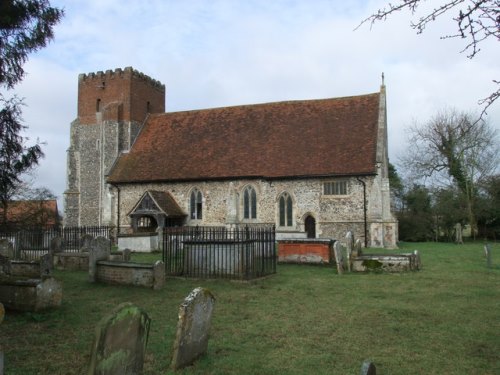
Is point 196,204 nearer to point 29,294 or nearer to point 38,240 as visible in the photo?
point 38,240

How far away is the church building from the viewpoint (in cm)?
2411

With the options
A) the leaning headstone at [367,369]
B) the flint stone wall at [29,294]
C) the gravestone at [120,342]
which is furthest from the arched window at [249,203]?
the leaning headstone at [367,369]

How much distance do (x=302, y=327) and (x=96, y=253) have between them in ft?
22.1

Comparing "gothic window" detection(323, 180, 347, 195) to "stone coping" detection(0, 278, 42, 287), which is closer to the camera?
"stone coping" detection(0, 278, 42, 287)

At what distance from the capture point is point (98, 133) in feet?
102

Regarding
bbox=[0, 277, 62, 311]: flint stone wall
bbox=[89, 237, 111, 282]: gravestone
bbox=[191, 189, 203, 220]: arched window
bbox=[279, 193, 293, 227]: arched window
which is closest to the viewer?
bbox=[0, 277, 62, 311]: flint stone wall

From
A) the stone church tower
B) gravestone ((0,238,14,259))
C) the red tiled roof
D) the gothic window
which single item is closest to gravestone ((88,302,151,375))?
gravestone ((0,238,14,259))

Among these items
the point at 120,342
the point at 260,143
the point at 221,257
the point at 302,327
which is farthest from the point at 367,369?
the point at 260,143

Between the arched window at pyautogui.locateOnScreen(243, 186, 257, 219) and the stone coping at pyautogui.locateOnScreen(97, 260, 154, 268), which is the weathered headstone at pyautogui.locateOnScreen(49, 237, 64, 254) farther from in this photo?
the arched window at pyautogui.locateOnScreen(243, 186, 257, 219)

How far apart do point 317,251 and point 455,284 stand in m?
5.39

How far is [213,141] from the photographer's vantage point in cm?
2844

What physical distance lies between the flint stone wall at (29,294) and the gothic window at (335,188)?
57.7ft

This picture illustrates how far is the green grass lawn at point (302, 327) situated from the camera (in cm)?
570

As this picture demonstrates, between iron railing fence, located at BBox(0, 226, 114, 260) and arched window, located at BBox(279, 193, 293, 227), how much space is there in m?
9.44
